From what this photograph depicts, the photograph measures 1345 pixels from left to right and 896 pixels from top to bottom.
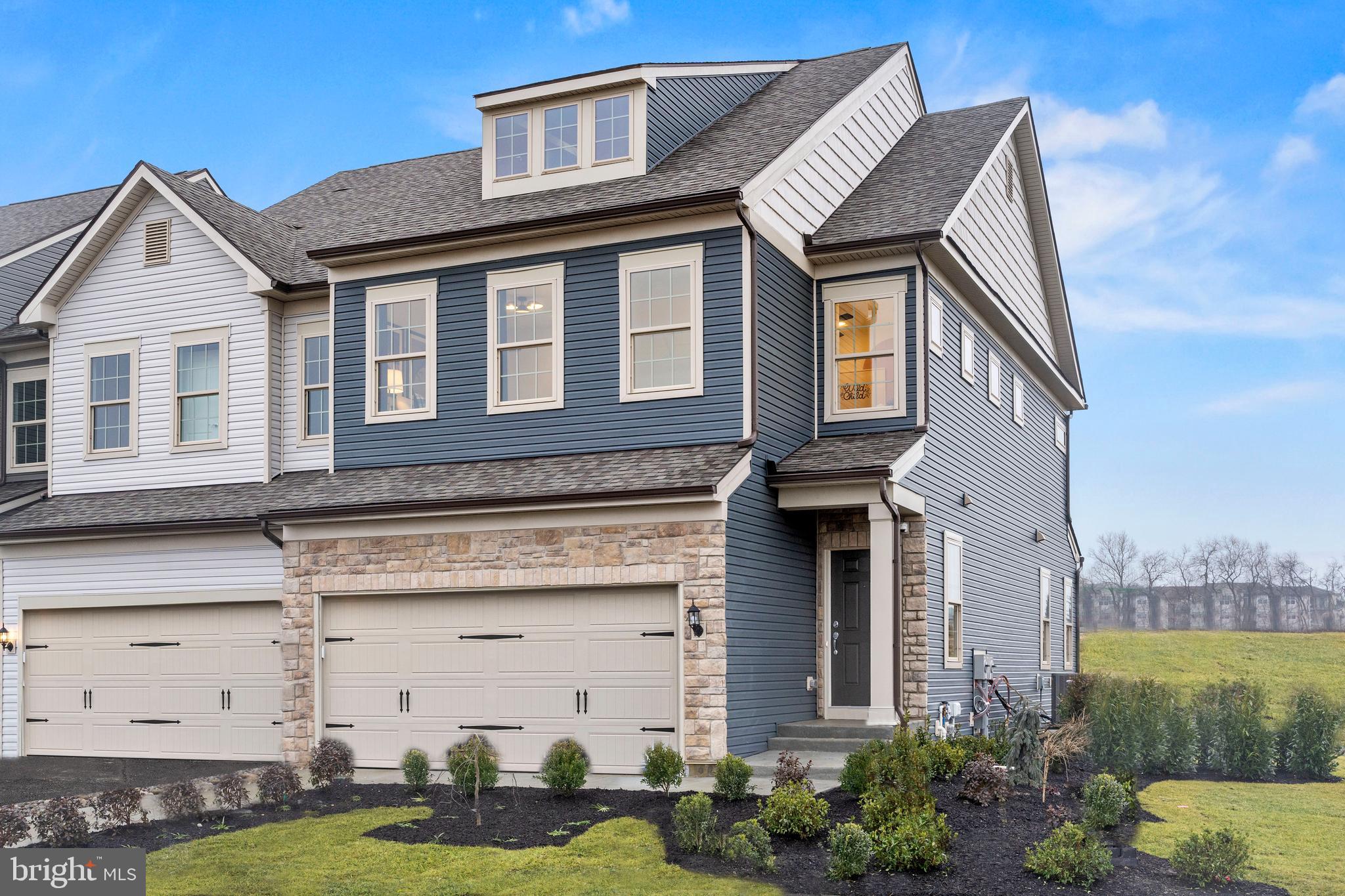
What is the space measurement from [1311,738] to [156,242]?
17.5 m

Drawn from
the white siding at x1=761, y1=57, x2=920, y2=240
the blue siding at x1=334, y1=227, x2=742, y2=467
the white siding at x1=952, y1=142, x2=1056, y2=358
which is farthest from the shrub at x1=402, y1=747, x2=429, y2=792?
the white siding at x1=952, y1=142, x2=1056, y2=358

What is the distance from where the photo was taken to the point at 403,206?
19047 millimetres

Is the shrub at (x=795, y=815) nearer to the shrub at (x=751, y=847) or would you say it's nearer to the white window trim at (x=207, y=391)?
the shrub at (x=751, y=847)

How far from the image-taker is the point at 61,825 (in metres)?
11.3

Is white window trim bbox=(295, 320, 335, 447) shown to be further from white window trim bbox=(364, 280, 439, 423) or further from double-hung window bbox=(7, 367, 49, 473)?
double-hung window bbox=(7, 367, 49, 473)

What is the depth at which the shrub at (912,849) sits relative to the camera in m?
9.98

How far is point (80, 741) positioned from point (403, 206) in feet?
29.7

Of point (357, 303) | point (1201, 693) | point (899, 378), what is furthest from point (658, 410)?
point (1201, 693)

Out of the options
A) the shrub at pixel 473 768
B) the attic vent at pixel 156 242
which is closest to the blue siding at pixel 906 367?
the shrub at pixel 473 768

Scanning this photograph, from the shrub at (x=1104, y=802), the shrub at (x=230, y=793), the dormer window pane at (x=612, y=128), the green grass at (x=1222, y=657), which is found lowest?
the green grass at (x=1222, y=657)

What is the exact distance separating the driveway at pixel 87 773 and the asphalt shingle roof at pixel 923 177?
1047 cm

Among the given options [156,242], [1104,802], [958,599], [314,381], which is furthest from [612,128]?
[1104,802]

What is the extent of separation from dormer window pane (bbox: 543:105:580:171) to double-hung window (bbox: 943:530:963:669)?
280 inches

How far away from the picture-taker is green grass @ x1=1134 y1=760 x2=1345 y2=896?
1069cm
